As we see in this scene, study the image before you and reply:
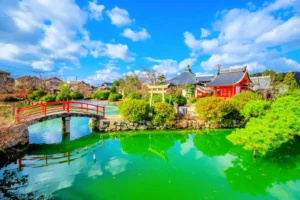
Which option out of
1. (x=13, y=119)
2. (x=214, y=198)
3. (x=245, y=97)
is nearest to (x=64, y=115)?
(x=13, y=119)

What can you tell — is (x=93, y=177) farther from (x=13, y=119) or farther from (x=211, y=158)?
(x=13, y=119)

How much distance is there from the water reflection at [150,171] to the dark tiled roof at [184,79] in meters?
17.6

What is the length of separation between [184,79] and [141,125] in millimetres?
17635

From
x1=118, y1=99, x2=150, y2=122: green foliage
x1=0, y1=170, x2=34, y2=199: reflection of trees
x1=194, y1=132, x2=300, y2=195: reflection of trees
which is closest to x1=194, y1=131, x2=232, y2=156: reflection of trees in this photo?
x1=194, y1=132, x2=300, y2=195: reflection of trees

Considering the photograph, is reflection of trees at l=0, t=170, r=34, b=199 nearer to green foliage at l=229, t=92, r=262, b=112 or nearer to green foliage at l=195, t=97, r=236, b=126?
green foliage at l=195, t=97, r=236, b=126

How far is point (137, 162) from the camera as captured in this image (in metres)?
7.57

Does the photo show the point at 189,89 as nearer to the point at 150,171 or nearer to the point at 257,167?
the point at 257,167

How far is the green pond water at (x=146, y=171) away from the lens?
5.42 meters

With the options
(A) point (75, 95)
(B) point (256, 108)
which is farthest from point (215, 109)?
(A) point (75, 95)

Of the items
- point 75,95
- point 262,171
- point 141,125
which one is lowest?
point 262,171

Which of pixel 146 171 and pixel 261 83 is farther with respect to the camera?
pixel 261 83

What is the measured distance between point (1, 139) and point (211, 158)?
7.65 metres

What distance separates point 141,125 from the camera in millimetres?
12430

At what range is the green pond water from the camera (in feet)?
17.8
